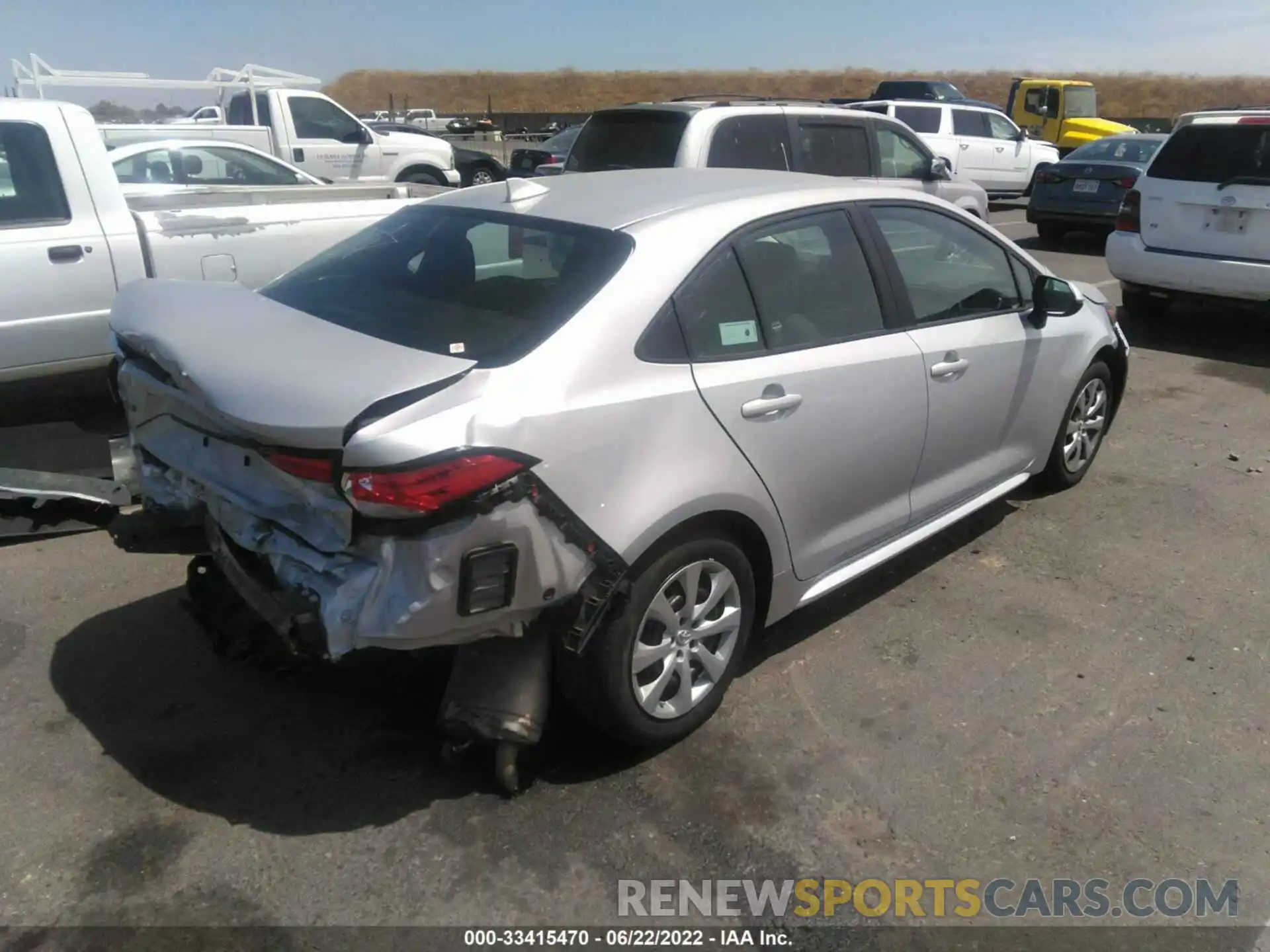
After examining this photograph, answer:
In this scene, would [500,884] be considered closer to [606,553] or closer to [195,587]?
[606,553]

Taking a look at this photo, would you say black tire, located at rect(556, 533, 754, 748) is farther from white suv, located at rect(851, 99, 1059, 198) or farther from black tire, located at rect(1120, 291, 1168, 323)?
white suv, located at rect(851, 99, 1059, 198)

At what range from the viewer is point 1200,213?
7930mm

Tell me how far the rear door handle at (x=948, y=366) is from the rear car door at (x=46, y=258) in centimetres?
426

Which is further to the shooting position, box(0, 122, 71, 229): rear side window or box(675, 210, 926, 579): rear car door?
box(0, 122, 71, 229): rear side window

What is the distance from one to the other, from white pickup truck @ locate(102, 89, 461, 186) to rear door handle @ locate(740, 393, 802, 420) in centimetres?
1113

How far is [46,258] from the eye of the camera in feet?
17.0

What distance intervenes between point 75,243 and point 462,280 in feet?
10.4

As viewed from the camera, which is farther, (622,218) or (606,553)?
(622,218)

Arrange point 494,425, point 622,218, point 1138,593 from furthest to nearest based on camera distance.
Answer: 1. point 1138,593
2. point 622,218
3. point 494,425

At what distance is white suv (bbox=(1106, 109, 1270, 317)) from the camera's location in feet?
25.1

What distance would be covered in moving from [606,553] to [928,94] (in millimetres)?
25330

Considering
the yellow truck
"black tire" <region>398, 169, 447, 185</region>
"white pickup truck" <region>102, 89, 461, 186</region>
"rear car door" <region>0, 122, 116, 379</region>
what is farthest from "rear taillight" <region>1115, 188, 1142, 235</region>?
the yellow truck

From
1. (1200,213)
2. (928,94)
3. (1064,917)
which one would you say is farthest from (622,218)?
(928,94)

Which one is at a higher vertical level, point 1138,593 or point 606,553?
point 606,553
